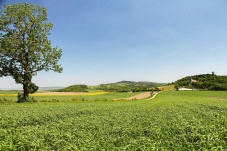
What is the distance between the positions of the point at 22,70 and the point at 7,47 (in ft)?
17.6

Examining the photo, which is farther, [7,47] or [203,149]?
[7,47]

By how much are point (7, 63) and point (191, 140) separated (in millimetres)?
42993

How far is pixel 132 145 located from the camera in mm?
7973

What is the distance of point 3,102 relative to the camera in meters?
38.1

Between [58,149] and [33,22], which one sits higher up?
[33,22]

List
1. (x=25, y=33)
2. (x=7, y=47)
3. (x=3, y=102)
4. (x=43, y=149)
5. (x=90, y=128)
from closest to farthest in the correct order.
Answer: (x=43, y=149) → (x=90, y=128) → (x=3, y=102) → (x=7, y=47) → (x=25, y=33)

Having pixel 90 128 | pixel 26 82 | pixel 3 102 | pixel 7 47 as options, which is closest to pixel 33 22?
pixel 7 47

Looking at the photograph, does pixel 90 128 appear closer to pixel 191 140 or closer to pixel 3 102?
pixel 191 140

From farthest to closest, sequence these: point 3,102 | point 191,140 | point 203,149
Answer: point 3,102
point 191,140
point 203,149

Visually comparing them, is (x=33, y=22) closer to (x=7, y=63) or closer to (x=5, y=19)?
(x=5, y=19)

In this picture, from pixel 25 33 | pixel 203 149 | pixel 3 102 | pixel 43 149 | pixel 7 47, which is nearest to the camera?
pixel 203 149

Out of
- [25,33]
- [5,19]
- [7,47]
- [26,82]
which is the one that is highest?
[5,19]

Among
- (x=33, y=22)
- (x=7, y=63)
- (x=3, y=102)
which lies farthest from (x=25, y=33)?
(x=3, y=102)

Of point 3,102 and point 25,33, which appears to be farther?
point 25,33
